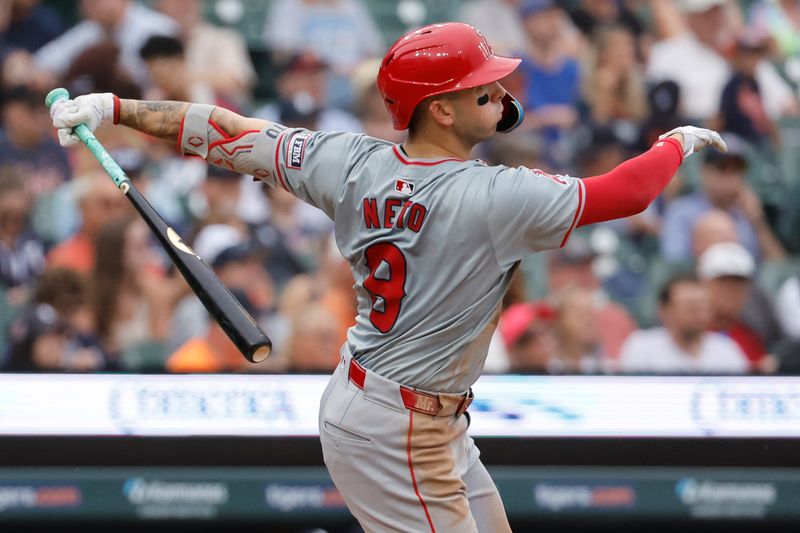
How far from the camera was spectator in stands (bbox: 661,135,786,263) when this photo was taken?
7219 millimetres

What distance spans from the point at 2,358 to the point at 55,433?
83cm

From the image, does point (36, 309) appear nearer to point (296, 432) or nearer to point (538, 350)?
point (296, 432)

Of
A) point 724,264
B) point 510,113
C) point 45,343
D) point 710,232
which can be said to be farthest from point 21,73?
point 510,113

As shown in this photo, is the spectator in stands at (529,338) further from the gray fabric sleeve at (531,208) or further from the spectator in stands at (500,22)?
the spectator in stands at (500,22)

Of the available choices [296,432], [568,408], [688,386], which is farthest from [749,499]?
[296,432]

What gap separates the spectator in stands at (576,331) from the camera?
5.86m

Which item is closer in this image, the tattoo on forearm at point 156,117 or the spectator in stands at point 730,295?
the tattoo on forearm at point 156,117

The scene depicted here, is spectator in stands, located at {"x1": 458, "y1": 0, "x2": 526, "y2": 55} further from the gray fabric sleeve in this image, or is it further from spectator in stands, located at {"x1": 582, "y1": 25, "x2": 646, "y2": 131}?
the gray fabric sleeve

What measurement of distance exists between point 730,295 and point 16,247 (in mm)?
3624

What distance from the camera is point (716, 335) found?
6102mm

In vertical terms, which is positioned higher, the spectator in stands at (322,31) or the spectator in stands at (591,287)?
the spectator in stands at (322,31)

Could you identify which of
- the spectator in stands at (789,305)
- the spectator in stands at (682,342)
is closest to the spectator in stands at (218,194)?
the spectator in stands at (682,342)

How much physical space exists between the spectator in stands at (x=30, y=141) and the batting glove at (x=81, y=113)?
3632mm

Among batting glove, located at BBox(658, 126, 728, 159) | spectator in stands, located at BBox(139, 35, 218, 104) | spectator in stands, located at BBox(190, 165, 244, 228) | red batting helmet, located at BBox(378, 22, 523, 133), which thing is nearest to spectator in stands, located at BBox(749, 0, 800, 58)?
spectator in stands, located at BBox(139, 35, 218, 104)
